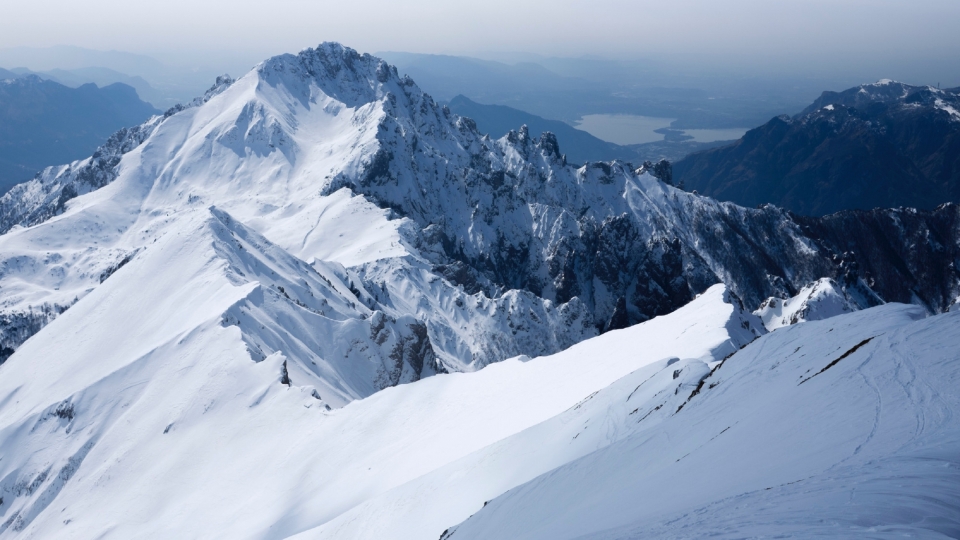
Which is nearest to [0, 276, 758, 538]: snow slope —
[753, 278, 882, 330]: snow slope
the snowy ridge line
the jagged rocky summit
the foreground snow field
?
the foreground snow field

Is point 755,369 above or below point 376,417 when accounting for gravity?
above

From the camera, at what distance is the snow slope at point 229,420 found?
36.2 m

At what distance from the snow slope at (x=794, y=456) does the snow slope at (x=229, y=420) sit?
7941 millimetres

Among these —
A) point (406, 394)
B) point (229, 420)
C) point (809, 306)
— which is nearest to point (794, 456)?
point (406, 394)

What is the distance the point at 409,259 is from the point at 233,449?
68.0 m

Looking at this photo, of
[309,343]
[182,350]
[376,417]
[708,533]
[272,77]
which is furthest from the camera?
[272,77]

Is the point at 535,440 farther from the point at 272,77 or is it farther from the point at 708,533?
the point at 272,77

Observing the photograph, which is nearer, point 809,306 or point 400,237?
point 809,306

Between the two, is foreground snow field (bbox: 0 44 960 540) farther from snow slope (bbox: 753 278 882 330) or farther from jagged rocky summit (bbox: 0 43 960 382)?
jagged rocky summit (bbox: 0 43 960 382)

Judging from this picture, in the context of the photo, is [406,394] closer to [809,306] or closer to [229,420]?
[229,420]

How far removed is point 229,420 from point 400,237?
74870mm

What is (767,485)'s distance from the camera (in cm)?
1227

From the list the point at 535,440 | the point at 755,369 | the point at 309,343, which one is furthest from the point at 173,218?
the point at 755,369

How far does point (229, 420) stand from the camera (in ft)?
154
